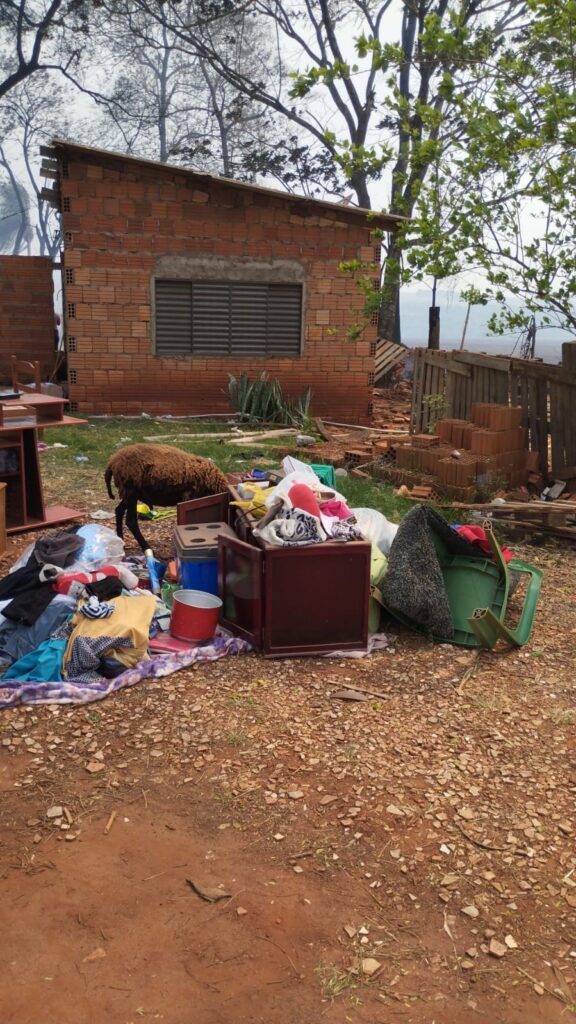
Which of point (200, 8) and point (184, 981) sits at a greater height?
point (200, 8)

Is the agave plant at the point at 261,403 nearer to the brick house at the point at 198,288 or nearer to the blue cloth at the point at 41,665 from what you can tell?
the brick house at the point at 198,288

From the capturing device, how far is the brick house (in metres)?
14.5

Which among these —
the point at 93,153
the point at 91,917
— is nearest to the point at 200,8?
the point at 93,153

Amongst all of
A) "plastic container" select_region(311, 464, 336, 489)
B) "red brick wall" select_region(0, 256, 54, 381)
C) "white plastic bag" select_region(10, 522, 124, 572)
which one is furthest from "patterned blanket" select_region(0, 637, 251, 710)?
"red brick wall" select_region(0, 256, 54, 381)

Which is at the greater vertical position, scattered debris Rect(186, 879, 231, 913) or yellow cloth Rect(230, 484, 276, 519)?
yellow cloth Rect(230, 484, 276, 519)

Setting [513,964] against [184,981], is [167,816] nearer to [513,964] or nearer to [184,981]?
[184,981]

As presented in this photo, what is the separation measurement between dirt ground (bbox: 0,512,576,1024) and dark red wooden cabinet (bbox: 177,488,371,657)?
0.59 ft

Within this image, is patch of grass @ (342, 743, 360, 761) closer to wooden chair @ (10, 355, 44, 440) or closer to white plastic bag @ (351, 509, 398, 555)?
white plastic bag @ (351, 509, 398, 555)

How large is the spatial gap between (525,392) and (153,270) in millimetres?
7721

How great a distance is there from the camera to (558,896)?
350 cm

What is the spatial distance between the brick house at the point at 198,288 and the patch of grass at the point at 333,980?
43.6 feet

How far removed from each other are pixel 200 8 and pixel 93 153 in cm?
1849

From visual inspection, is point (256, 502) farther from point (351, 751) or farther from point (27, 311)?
point (27, 311)

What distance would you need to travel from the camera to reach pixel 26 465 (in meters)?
8.41
